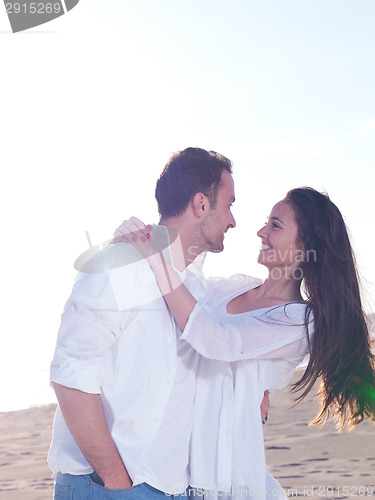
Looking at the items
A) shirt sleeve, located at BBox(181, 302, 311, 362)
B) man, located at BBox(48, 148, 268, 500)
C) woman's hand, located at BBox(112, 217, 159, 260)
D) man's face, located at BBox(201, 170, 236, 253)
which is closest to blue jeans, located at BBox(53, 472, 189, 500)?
man, located at BBox(48, 148, 268, 500)

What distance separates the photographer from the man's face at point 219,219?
336 centimetres

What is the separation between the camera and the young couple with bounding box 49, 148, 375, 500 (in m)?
2.56

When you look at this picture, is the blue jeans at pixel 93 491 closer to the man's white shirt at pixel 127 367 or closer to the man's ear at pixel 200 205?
the man's white shirt at pixel 127 367

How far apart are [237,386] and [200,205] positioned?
94cm

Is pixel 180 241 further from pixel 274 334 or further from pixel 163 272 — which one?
pixel 274 334

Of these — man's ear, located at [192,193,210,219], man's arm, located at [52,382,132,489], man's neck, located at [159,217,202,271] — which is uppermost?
man's ear, located at [192,193,210,219]

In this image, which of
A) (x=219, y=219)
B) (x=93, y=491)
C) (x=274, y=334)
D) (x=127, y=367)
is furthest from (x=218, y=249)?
(x=93, y=491)

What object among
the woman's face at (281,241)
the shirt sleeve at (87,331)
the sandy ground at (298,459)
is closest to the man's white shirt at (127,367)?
the shirt sleeve at (87,331)

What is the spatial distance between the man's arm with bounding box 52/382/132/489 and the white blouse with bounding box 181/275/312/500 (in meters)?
0.53

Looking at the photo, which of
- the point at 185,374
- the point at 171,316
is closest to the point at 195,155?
the point at 171,316

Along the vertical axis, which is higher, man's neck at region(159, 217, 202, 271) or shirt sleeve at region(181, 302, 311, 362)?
man's neck at region(159, 217, 202, 271)

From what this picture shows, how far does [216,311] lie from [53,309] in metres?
37.3

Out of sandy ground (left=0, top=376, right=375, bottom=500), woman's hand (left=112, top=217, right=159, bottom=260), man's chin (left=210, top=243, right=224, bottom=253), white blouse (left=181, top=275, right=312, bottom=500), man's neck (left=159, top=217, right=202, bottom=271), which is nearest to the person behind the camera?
woman's hand (left=112, top=217, right=159, bottom=260)

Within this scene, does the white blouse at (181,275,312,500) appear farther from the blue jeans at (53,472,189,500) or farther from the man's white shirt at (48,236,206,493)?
the blue jeans at (53,472,189,500)
